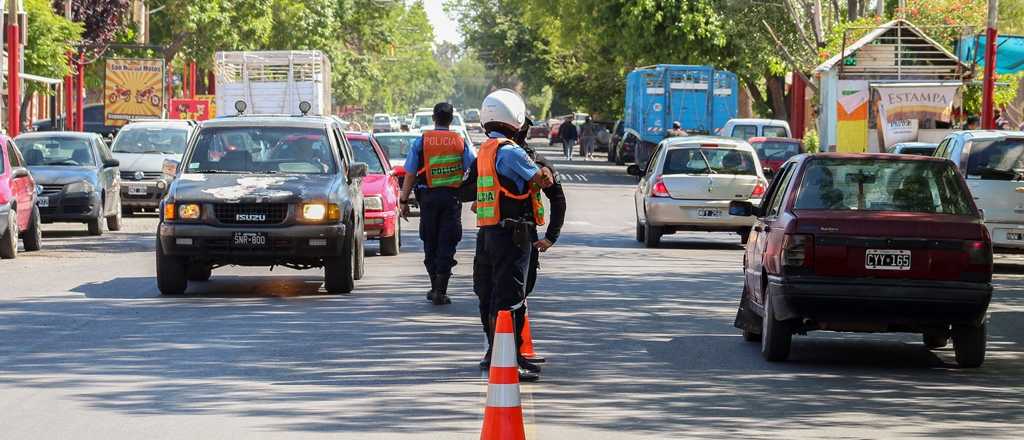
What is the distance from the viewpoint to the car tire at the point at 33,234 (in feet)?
72.4

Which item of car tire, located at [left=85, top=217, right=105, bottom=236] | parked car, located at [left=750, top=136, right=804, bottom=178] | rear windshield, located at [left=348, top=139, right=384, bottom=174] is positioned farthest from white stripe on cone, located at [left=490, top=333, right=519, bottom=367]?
parked car, located at [left=750, top=136, right=804, bottom=178]

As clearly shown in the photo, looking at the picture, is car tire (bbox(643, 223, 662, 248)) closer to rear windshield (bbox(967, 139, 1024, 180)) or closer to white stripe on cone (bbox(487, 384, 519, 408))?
rear windshield (bbox(967, 139, 1024, 180))

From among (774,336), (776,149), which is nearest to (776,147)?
(776,149)

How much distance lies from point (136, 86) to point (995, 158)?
119 ft

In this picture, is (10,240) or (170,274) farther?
(10,240)

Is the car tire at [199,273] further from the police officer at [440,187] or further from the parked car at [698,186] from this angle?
the parked car at [698,186]

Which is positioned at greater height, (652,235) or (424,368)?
(424,368)

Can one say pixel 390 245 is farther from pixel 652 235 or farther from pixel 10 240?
pixel 10 240

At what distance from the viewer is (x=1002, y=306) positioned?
56.0 feet

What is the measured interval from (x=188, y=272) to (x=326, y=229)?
1.90 m

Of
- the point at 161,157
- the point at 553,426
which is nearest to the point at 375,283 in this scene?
the point at 553,426

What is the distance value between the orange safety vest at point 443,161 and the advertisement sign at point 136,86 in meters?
38.8

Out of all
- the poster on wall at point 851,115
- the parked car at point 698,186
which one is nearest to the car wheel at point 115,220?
the parked car at point 698,186

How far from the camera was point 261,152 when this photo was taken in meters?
Answer: 17.0
